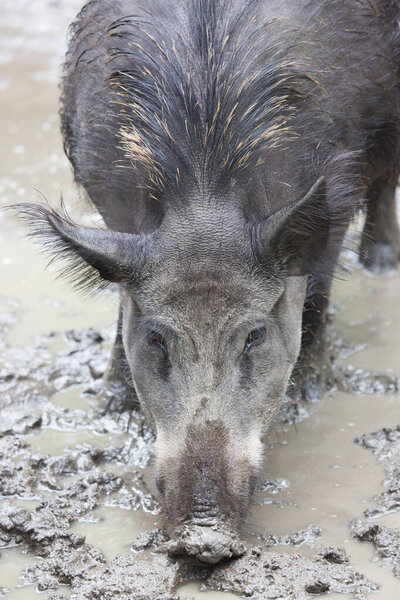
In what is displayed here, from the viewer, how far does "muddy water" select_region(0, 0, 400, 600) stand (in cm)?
394

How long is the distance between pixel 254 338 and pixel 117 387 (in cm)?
153

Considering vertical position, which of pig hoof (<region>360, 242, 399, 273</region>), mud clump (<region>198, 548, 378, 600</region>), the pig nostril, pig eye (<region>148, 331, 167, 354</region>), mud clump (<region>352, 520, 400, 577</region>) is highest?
pig hoof (<region>360, 242, 399, 273</region>)

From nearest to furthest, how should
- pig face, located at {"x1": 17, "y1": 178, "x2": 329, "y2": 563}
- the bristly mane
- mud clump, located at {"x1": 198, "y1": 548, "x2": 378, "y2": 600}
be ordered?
mud clump, located at {"x1": 198, "y1": 548, "x2": 378, "y2": 600}
pig face, located at {"x1": 17, "y1": 178, "x2": 329, "y2": 563}
the bristly mane

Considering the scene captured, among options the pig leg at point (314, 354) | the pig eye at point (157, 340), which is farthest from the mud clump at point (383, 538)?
the pig leg at point (314, 354)

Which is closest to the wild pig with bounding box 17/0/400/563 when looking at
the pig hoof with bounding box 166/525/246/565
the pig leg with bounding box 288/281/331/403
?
the pig hoof with bounding box 166/525/246/565

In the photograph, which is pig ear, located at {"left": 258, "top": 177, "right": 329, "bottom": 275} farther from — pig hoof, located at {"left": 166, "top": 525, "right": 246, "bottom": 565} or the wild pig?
pig hoof, located at {"left": 166, "top": 525, "right": 246, "bottom": 565}

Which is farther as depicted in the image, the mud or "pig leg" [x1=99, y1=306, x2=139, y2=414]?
"pig leg" [x1=99, y1=306, x2=139, y2=414]

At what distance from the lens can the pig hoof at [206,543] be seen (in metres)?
3.61

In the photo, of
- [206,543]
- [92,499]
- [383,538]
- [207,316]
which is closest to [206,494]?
[206,543]

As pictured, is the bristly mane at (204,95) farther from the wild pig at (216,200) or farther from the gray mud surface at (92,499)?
the gray mud surface at (92,499)

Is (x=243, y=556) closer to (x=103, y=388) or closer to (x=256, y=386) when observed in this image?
(x=256, y=386)

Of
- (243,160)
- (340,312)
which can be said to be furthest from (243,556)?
(340,312)

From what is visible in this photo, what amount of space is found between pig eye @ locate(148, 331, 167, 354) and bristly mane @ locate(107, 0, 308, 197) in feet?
2.23

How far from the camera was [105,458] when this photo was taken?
4.93 m
